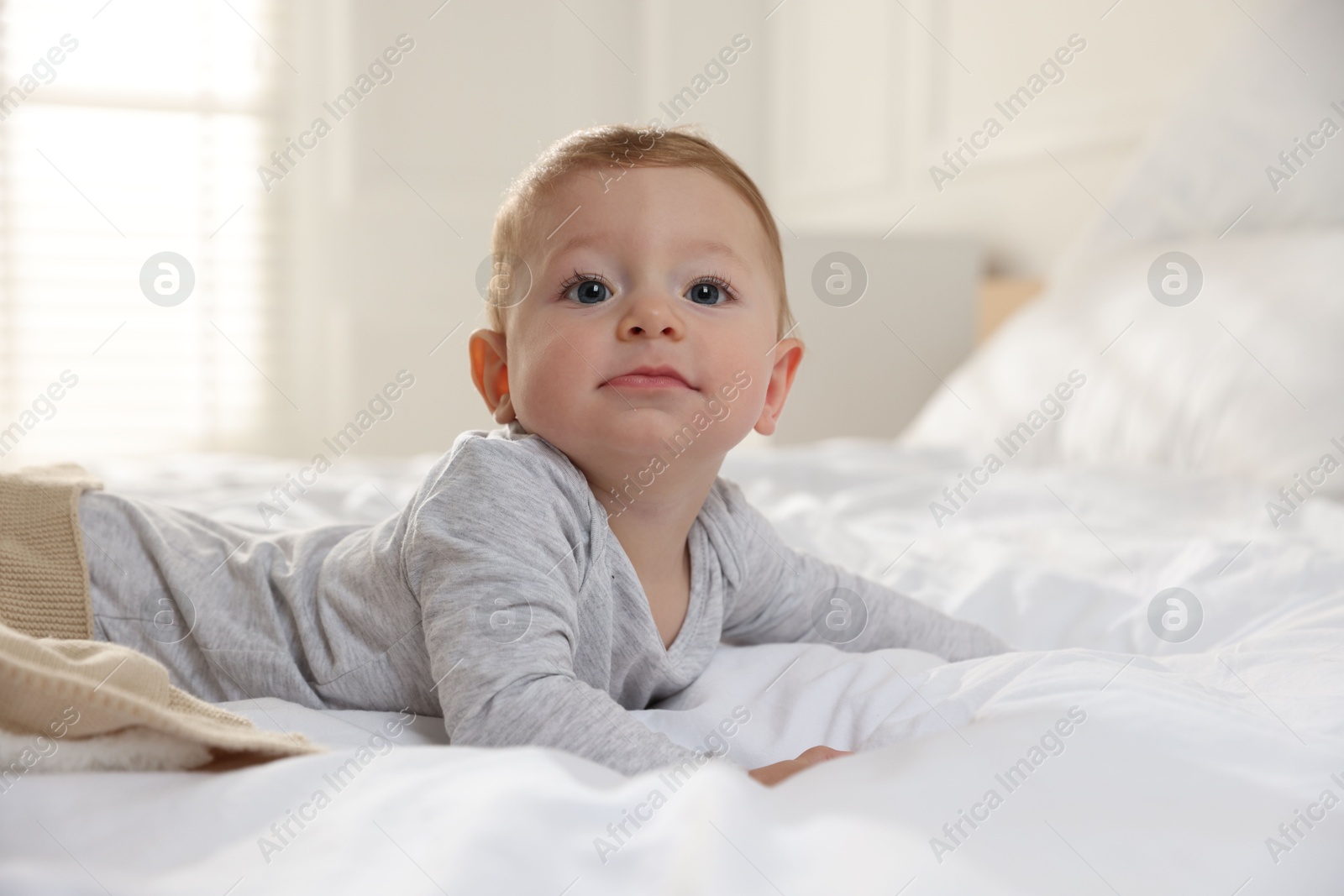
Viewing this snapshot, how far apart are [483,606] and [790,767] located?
0.19m

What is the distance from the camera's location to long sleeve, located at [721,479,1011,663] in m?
0.83

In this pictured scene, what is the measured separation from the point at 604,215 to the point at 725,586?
29 cm

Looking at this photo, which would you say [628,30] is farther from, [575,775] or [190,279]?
[575,775]

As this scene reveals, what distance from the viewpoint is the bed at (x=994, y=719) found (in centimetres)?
38

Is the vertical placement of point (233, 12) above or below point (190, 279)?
above

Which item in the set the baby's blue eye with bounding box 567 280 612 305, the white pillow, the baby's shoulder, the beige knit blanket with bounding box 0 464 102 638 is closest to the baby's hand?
the baby's shoulder

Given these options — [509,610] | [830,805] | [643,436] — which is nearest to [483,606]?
[509,610]

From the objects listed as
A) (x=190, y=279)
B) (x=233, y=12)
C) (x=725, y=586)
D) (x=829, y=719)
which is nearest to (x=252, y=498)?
(x=725, y=586)

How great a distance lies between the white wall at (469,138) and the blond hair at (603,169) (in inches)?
81.1

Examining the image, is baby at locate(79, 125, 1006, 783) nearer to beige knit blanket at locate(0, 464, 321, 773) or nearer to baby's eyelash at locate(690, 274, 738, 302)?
baby's eyelash at locate(690, 274, 738, 302)

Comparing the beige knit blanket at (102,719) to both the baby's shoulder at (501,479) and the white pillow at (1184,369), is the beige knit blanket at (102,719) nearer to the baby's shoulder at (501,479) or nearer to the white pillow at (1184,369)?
the baby's shoulder at (501,479)

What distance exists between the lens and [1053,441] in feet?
5.07

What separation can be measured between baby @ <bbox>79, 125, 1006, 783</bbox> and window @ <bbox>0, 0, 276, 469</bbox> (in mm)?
2576

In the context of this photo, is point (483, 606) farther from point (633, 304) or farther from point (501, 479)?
point (633, 304)
